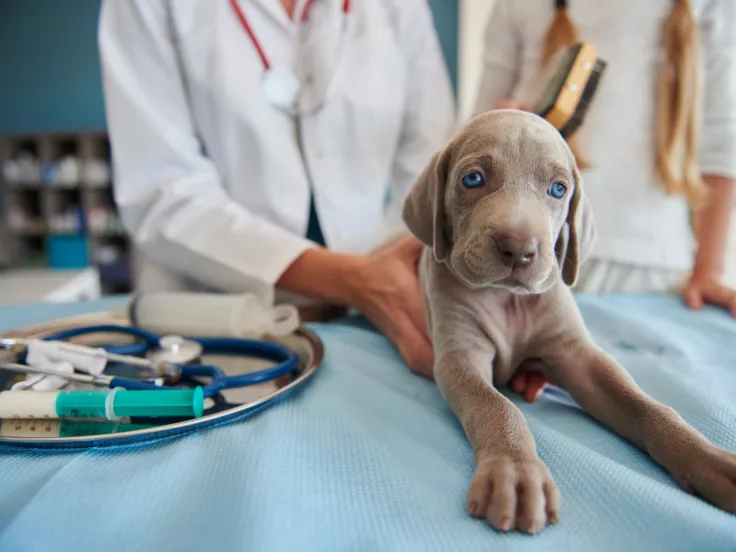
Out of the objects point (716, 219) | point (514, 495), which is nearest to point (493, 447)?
point (514, 495)

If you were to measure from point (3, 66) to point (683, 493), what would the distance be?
527cm

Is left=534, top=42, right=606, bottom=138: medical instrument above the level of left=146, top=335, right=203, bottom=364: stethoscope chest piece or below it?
above

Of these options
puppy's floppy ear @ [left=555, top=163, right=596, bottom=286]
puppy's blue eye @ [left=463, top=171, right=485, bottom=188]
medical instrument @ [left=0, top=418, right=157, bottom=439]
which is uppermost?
puppy's blue eye @ [left=463, top=171, right=485, bottom=188]

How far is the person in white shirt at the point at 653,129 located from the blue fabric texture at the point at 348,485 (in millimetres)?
602

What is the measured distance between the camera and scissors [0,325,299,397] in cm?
56

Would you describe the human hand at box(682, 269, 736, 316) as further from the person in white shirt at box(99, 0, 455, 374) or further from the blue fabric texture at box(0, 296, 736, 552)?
the person in white shirt at box(99, 0, 455, 374)

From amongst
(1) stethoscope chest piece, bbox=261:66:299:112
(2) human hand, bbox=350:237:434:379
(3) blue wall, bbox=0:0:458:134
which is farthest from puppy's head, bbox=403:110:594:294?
(3) blue wall, bbox=0:0:458:134

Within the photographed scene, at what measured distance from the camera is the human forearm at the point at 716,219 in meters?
1.17

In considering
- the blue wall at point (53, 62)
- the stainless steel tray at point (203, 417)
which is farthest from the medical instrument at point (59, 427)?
the blue wall at point (53, 62)

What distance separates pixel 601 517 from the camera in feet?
1.24

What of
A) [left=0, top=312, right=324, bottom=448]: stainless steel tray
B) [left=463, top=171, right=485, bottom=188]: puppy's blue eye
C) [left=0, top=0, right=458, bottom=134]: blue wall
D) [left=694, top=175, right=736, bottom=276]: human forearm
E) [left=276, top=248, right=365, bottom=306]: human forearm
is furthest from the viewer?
[left=0, top=0, right=458, bottom=134]: blue wall

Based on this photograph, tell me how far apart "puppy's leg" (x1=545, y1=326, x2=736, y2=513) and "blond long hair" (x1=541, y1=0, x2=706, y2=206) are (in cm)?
69

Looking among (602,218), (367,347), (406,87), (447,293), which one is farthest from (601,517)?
(406,87)

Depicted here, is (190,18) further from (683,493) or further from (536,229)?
(683,493)
